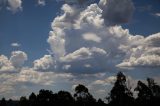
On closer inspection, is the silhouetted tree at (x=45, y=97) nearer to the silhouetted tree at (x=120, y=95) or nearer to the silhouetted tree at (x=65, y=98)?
the silhouetted tree at (x=65, y=98)

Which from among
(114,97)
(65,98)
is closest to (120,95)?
(114,97)

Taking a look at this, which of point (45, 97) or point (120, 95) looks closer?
point (120, 95)

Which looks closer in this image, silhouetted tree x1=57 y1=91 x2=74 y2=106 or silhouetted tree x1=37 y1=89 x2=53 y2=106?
silhouetted tree x1=57 y1=91 x2=74 y2=106

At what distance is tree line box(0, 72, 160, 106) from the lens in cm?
12888

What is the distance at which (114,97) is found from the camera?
5118 inches

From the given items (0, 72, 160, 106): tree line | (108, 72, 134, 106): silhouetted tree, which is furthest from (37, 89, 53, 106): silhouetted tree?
(108, 72, 134, 106): silhouetted tree

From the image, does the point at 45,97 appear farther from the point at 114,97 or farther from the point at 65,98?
the point at 114,97

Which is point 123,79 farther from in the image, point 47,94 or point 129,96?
point 47,94

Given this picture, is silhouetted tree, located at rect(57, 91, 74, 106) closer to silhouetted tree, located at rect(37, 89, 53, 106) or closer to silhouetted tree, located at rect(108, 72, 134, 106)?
silhouetted tree, located at rect(37, 89, 53, 106)

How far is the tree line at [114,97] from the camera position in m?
129

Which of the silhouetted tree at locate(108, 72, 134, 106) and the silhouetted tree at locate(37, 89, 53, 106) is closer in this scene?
the silhouetted tree at locate(108, 72, 134, 106)

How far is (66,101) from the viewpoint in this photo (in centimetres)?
15375

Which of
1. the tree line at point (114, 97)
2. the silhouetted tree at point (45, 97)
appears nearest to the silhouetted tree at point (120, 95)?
the tree line at point (114, 97)

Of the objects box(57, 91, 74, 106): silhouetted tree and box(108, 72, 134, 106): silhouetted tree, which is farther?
box(57, 91, 74, 106): silhouetted tree
